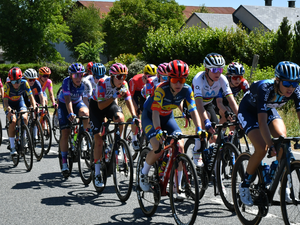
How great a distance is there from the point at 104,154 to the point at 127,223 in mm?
1636

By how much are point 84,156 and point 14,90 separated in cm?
299

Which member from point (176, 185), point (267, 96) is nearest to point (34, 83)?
point (176, 185)

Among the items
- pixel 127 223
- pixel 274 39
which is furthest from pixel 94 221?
pixel 274 39

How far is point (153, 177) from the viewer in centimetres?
536

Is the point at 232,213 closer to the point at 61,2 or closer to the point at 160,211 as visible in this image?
the point at 160,211

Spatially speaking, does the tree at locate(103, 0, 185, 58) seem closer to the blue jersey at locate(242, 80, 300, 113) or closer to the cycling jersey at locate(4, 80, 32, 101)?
the cycling jersey at locate(4, 80, 32, 101)

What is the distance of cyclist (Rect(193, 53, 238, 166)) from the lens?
6113mm

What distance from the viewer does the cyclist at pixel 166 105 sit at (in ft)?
16.8

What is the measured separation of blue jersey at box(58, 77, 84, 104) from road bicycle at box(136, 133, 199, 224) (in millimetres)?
2806

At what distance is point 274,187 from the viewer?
14.2ft

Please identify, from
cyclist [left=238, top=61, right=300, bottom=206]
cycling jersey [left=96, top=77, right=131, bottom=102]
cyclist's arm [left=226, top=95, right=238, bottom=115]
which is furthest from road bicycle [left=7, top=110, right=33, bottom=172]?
cyclist [left=238, top=61, right=300, bottom=206]

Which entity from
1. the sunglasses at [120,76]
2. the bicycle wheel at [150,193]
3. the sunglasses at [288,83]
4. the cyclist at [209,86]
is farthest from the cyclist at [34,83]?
the sunglasses at [288,83]

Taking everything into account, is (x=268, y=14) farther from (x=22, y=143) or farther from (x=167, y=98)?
(x=167, y=98)

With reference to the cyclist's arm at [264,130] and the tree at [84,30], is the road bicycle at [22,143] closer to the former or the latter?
the cyclist's arm at [264,130]
